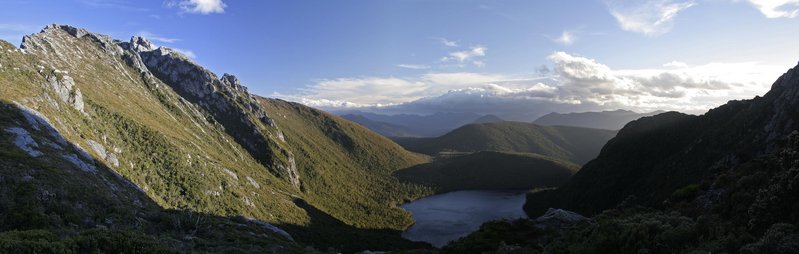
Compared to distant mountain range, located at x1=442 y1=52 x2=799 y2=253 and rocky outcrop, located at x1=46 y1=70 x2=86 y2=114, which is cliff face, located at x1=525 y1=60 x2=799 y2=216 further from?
rocky outcrop, located at x1=46 y1=70 x2=86 y2=114

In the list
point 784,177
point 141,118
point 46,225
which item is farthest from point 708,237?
point 141,118

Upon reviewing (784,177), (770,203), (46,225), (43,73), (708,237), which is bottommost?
(46,225)

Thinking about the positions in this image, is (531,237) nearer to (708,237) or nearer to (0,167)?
(708,237)

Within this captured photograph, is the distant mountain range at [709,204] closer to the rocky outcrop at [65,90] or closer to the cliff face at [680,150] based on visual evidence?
the cliff face at [680,150]

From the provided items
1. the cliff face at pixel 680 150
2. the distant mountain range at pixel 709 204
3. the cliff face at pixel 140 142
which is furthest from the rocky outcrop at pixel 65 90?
the cliff face at pixel 680 150

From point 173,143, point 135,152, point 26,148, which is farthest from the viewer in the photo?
point 173,143

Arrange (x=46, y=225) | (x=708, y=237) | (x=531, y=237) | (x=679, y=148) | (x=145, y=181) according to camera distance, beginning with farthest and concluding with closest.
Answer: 1. (x=679, y=148)
2. (x=145, y=181)
3. (x=531, y=237)
4. (x=46, y=225)
5. (x=708, y=237)

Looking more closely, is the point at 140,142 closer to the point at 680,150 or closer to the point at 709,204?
the point at 709,204

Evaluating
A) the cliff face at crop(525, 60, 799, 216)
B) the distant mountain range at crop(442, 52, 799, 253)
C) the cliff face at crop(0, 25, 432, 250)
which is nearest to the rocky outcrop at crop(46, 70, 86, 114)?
the cliff face at crop(0, 25, 432, 250)
